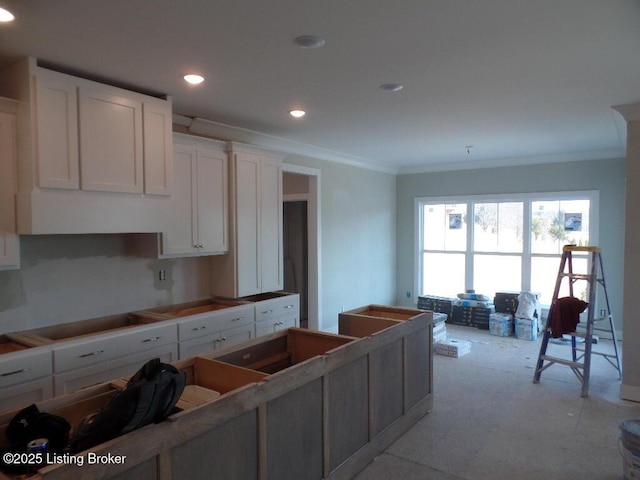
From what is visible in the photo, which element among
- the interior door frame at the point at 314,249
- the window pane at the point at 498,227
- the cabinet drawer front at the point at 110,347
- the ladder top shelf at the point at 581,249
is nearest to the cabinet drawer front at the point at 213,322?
the cabinet drawer front at the point at 110,347

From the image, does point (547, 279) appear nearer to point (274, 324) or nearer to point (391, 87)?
point (274, 324)

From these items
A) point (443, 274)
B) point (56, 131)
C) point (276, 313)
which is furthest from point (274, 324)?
point (443, 274)

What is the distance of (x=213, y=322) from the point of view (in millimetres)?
4066

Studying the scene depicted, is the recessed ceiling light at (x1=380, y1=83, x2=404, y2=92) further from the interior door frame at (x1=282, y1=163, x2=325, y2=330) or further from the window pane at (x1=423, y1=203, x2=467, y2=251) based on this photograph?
the window pane at (x1=423, y1=203, x2=467, y2=251)

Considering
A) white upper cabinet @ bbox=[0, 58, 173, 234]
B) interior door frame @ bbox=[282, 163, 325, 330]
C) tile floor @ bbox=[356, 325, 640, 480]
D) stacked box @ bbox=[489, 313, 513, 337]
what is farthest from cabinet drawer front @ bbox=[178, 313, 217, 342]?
stacked box @ bbox=[489, 313, 513, 337]

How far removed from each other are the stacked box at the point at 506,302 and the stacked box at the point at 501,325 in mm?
155

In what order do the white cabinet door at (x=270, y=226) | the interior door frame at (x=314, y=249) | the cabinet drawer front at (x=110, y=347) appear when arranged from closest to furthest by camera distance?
the cabinet drawer front at (x=110, y=347) → the white cabinet door at (x=270, y=226) → the interior door frame at (x=314, y=249)

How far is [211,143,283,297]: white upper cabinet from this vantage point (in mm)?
4531

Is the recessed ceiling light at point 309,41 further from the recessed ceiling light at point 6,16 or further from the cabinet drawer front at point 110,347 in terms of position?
the cabinet drawer front at point 110,347

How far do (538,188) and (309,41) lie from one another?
5.33m

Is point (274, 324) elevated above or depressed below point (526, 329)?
above

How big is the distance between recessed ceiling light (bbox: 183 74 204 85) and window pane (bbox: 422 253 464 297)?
5510mm

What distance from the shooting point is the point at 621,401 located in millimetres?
4027

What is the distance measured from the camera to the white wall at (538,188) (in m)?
6.14
